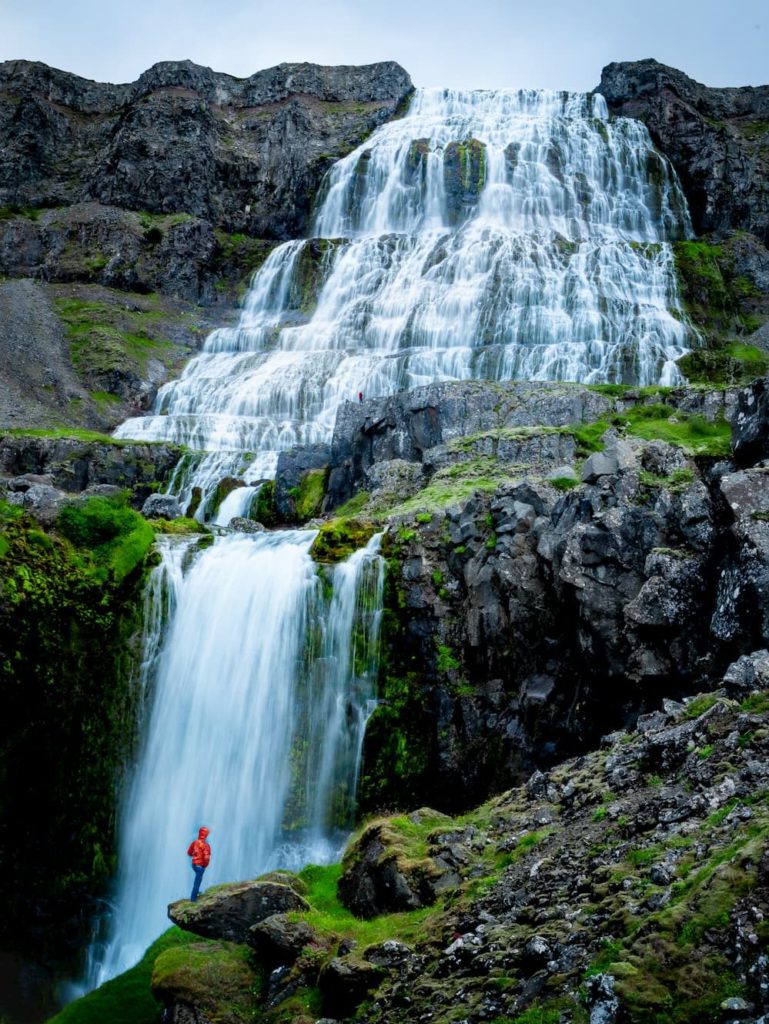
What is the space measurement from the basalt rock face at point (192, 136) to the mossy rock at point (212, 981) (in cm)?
5917

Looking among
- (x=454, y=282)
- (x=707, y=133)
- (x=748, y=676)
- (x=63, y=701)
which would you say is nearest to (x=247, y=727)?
(x=63, y=701)

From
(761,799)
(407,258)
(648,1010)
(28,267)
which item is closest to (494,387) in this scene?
(761,799)

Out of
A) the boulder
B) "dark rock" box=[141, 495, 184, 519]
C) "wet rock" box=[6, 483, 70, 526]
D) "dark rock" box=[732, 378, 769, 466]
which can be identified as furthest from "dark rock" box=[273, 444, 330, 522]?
the boulder

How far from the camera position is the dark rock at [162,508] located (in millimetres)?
27109

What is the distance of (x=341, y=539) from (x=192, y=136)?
60.5m

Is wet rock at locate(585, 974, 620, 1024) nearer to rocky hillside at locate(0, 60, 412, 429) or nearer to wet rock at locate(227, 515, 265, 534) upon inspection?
wet rock at locate(227, 515, 265, 534)

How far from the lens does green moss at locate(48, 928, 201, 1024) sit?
11.4m

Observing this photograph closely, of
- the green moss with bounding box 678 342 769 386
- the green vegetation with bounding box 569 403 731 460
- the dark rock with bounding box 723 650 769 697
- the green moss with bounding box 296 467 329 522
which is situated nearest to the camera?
the dark rock with bounding box 723 650 769 697

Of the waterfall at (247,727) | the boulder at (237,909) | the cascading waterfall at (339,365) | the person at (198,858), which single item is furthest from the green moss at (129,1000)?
the waterfall at (247,727)

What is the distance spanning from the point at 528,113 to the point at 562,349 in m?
36.3

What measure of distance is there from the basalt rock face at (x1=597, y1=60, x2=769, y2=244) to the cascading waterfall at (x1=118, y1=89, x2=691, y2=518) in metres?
2.06

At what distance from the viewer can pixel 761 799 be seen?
7.53 metres

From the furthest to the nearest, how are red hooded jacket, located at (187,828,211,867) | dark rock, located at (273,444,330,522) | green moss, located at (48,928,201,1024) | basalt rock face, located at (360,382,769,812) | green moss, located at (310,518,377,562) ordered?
dark rock, located at (273,444,330,522), green moss, located at (310,518,377,562), basalt rock face, located at (360,382,769,812), red hooded jacket, located at (187,828,211,867), green moss, located at (48,928,201,1024)

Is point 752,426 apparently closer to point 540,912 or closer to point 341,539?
point 341,539
